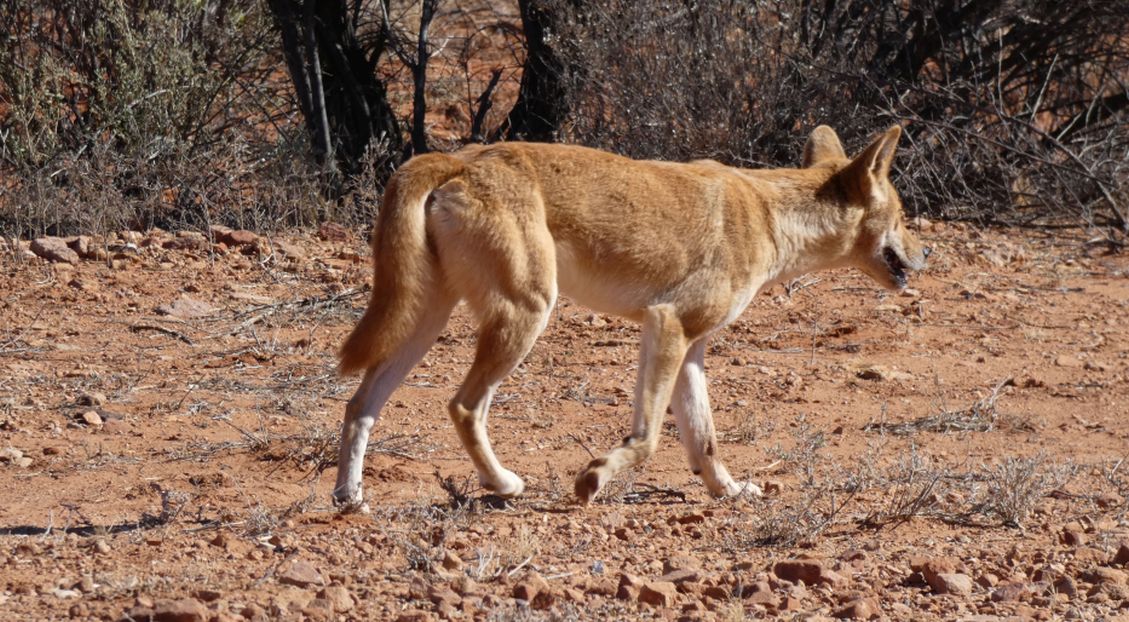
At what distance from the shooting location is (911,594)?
5.14 m

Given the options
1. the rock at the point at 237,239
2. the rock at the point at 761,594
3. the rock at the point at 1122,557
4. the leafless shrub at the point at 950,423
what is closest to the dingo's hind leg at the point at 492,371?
the rock at the point at 761,594

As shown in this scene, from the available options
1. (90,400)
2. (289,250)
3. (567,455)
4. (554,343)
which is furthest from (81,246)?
(567,455)

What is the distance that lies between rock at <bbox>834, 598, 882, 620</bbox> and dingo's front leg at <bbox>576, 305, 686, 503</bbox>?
1286 millimetres

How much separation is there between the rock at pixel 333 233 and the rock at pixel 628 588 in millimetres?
6785

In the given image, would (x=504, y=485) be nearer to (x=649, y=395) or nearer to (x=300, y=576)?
(x=649, y=395)

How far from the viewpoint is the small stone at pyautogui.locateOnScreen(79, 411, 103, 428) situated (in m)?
7.50

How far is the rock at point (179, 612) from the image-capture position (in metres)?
4.45

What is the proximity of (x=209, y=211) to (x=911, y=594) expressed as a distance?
7.64 metres

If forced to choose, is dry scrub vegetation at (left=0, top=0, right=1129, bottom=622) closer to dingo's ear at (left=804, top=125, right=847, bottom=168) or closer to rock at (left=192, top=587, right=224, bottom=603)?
rock at (left=192, top=587, right=224, bottom=603)

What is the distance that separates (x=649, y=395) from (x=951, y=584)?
1499 mm

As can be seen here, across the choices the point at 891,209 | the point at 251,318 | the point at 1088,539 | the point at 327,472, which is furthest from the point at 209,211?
the point at 1088,539

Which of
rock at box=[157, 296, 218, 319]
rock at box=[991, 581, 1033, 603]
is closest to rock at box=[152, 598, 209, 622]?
rock at box=[991, 581, 1033, 603]

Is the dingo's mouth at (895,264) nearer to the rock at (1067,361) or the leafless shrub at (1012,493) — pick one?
the leafless shrub at (1012,493)

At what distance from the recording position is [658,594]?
4883 mm
